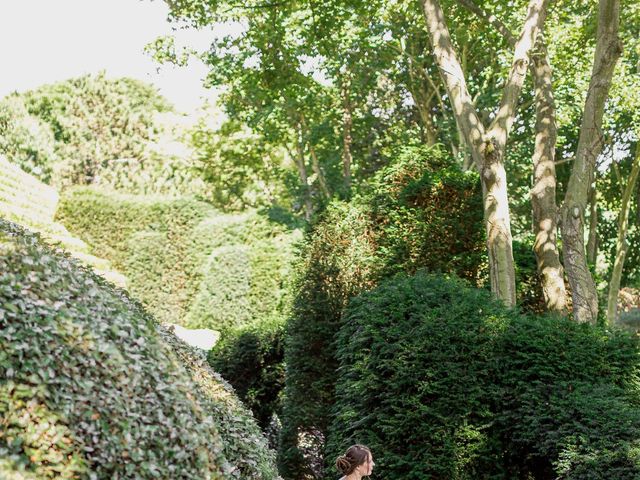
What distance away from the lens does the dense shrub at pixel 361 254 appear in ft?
38.1

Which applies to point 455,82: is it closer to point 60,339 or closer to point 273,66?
point 273,66

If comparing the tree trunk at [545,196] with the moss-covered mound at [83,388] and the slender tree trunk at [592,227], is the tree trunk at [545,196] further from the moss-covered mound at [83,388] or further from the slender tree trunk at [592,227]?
the slender tree trunk at [592,227]

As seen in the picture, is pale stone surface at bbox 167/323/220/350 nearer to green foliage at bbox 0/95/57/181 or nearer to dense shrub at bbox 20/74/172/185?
green foliage at bbox 0/95/57/181

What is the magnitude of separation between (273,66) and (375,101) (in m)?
14.1

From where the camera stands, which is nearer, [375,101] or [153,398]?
[153,398]

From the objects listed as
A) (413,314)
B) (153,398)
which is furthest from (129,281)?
(153,398)

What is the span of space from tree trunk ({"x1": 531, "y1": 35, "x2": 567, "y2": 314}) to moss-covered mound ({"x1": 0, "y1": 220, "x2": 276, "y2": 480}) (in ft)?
24.2

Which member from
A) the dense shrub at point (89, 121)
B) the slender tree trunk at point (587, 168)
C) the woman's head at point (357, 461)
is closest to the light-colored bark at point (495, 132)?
the slender tree trunk at point (587, 168)

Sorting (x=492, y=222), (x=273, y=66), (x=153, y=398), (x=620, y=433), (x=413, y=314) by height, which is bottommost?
(x=153, y=398)

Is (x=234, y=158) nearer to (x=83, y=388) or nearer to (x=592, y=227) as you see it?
(x=592, y=227)

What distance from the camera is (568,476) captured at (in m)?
6.86

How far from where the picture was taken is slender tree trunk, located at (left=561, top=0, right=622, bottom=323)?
11031 millimetres

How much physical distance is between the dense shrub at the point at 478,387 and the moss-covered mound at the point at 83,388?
12.4 ft

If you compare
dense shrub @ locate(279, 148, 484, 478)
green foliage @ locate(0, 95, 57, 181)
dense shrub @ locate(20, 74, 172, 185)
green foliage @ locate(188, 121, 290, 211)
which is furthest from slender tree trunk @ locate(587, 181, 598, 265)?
green foliage @ locate(0, 95, 57, 181)
